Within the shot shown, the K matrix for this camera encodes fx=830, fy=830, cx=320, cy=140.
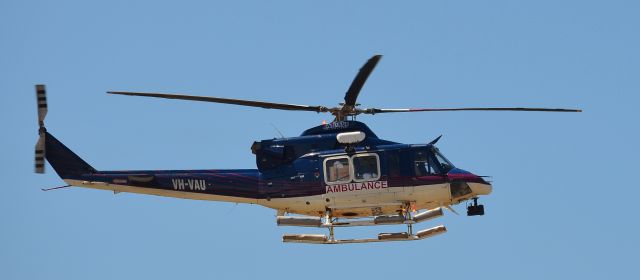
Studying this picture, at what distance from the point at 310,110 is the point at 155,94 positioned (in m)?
3.20

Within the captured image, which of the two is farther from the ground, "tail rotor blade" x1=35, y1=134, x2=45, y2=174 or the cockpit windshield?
"tail rotor blade" x1=35, y1=134, x2=45, y2=174

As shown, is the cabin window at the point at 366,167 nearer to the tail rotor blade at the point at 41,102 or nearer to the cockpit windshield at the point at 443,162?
the cockpit windshield at the point at 443,162

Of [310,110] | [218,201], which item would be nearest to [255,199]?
[218,201]

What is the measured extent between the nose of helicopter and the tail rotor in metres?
8.40

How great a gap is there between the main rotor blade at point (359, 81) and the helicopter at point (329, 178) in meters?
0.03

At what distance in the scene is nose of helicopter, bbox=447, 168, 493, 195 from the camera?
1652 centimetres

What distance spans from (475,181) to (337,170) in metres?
2.76

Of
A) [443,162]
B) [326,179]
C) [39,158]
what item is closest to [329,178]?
[326,179]

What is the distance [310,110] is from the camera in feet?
55.7

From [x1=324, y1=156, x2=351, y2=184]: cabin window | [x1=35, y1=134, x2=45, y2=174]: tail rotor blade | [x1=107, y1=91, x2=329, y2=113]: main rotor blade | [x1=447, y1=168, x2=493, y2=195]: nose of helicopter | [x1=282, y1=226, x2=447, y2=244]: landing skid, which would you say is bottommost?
[x1=282, y1=226, x2=447, y2=244]: landing skid

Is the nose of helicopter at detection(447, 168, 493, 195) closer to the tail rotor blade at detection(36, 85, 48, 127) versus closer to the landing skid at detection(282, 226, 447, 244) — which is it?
the landing skid at detection(282, 226, 447, 244)


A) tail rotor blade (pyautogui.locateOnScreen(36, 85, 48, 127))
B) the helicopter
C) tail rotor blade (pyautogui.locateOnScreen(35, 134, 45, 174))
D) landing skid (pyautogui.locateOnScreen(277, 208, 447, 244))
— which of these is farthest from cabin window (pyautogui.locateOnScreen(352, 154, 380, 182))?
tail rotor blade (pyautogui.locateOnScreen(36, 85, 48, 127))

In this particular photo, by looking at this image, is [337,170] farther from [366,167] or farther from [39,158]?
[39,158]

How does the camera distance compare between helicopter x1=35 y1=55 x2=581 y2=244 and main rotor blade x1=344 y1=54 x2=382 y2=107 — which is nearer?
main rotor blade x1=344 y1=54 x2=382 y2=107
